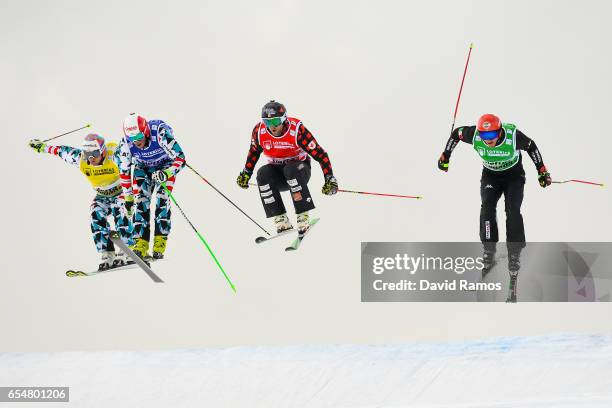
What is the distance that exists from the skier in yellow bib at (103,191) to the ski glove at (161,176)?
27.2 inches

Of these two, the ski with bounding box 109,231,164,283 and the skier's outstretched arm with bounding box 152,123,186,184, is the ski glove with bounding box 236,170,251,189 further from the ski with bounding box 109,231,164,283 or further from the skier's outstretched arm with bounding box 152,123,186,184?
the ski with bounding box 109,231,164,283

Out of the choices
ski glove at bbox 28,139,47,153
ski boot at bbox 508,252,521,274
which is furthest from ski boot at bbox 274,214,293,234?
ski glove at bbox 28,139,47,153

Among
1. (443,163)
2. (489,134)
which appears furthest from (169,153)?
(489,134)

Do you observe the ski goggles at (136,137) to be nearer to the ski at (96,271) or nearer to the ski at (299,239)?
the ski at (96,271)

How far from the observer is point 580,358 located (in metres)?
11.4

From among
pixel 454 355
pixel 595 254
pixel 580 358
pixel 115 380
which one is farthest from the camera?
pixel 115 380

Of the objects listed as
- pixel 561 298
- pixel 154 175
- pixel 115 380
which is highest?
pixel 154 175

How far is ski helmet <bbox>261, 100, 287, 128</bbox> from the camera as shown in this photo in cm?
964

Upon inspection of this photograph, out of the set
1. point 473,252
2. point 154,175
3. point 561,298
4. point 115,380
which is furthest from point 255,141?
point 115,380

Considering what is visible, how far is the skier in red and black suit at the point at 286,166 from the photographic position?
9.95m

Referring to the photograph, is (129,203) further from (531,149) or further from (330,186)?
(531,149)

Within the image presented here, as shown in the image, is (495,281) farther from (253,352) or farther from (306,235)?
(253,352)

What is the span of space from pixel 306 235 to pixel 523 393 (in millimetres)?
3684

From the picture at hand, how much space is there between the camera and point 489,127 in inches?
368
